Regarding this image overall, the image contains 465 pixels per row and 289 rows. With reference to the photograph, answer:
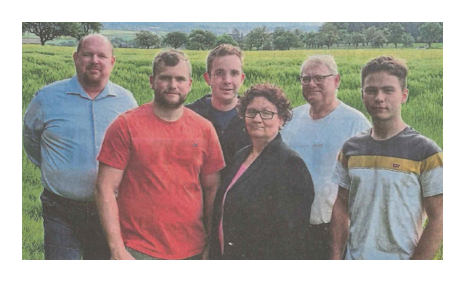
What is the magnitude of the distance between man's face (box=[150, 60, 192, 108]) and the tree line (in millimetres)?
324

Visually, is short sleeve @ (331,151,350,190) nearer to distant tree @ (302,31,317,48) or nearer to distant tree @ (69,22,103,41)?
distant tree @ (302,31,317,48)

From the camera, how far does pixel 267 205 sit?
4777mm

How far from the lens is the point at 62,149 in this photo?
15.9 feet

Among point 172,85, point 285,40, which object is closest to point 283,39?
point 285,40

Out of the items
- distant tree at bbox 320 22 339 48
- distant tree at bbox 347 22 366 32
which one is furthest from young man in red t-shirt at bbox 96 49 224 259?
distant tree at bbox 347 22 366 32

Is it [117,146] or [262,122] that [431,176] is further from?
[117,146]

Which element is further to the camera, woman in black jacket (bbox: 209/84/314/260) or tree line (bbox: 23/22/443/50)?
tree line (bbox: 23/22/443/50)

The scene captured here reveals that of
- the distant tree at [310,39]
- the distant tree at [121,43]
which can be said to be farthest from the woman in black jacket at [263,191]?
the distant tree at [121,43]

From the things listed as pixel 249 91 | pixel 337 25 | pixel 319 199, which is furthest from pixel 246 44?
pixel 319 199

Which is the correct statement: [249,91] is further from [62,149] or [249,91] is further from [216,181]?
[62,149]

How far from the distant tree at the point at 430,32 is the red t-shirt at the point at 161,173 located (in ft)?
7.07

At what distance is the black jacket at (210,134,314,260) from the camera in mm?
4730

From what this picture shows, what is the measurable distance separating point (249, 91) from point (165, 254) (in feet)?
5.14

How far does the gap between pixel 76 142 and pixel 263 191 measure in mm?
1659
